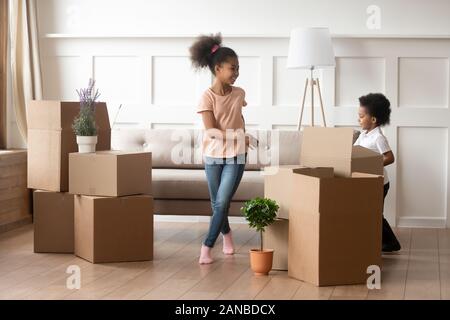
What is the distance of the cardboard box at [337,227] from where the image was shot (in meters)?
4.13

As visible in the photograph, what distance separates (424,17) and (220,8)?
1.55 m

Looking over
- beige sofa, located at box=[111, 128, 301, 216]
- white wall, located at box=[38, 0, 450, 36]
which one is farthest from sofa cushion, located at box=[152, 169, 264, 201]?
white wall, located at box=[38, 0, 450, 36]

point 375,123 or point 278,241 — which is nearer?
point 278,241

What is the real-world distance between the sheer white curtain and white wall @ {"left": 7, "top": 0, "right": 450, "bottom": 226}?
0.24m

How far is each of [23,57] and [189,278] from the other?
2829 mm

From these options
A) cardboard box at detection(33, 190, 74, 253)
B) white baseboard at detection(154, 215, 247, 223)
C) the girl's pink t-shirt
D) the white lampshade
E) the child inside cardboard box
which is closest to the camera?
the girl's pink t-shirt

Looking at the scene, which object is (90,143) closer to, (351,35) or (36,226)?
(36,226)

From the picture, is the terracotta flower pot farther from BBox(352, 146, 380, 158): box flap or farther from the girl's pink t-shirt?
BBox(352, 146, 380, 158): box flap

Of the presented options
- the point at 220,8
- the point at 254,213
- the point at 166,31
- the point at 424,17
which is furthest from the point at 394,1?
the point at 254,213

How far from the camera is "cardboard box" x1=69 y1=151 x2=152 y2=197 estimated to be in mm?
4723

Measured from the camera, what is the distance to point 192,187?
5715 mm

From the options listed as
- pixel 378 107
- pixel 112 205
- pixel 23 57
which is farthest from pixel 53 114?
pixel 378 107

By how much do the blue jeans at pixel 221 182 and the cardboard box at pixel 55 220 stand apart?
0.88 metres

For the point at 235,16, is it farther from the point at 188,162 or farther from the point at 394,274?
the point at 394,274
